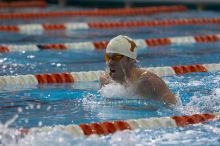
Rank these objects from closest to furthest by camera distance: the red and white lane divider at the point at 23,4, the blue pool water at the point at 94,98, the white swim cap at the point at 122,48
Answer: the blue pool water at the point at 94,98
the white swim cap at the point at 122,48
the red and white lane divider at the point at 23,4

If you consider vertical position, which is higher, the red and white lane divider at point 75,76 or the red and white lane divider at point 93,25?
the red and white lane divider at point 75,76

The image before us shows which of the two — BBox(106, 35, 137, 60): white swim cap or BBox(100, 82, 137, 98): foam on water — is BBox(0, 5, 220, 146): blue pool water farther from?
BBox(106, 35, 137, 60): white swim cap

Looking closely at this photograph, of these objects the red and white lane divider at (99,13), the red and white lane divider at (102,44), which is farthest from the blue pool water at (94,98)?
the red and white lane divider at (99,13)

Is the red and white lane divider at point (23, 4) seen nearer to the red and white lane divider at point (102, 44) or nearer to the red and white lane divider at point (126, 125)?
the red and white lane divider at point (102, 44)

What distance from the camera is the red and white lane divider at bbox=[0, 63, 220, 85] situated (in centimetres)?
614

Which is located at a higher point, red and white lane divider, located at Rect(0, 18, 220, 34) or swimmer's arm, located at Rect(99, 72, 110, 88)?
swimmer's arm, located at Rect(99, 72, 110, 88)

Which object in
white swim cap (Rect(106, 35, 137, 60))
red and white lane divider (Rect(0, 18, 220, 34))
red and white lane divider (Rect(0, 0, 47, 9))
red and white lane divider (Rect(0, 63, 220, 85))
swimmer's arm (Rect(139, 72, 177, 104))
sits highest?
white swim cap (Rect(106, 35, 137, 60))

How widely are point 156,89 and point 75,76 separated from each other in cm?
164

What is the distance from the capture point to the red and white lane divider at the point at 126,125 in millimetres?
4191

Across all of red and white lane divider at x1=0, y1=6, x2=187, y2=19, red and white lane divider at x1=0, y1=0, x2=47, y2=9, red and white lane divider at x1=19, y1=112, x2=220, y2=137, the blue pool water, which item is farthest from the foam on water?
red and white lane divider at x1=0, y1=0, x2=47, y2=9

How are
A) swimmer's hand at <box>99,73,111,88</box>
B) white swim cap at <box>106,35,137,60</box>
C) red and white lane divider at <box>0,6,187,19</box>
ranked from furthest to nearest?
1. red and white lane divider at <box>0,6,187,19</box>
2. swimmer's hand at <box>99,73,111,88</box>
3. white swim cap at <box>106,35,137,60</box>

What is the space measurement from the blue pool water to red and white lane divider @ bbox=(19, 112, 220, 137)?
6cm

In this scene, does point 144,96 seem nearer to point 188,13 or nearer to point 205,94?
point 205,94

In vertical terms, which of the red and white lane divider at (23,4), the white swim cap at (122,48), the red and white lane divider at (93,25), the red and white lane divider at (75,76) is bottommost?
the red and white lane divider at (23,4)
